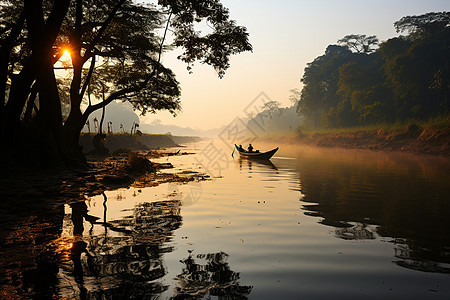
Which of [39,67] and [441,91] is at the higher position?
[441,91]

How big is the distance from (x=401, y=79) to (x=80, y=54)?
165ft

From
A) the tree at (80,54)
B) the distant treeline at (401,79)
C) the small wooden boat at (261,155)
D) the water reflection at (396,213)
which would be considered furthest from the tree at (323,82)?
the water reflection at (396,213)

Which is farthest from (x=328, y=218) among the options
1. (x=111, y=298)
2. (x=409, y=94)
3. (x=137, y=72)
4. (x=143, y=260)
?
(x=409, y=94)

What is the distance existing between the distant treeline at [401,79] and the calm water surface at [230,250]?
4568 cm

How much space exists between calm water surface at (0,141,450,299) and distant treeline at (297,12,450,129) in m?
45.7

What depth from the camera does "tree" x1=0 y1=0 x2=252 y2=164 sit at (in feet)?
43.2

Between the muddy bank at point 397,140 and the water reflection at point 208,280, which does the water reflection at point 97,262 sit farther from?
the muddy bank at point 397,140

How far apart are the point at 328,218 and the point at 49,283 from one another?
6.44 metres

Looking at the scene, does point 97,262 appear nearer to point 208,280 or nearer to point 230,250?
point 208,280

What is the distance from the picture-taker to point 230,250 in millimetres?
5277

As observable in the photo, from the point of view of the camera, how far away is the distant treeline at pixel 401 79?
161 ft

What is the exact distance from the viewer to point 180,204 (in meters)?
9.15

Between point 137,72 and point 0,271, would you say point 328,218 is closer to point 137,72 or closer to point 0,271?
point 0,271

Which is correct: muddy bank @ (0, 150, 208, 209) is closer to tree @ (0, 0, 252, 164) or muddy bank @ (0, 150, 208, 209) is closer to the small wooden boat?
tree @ (0, 0, 252, 164)
